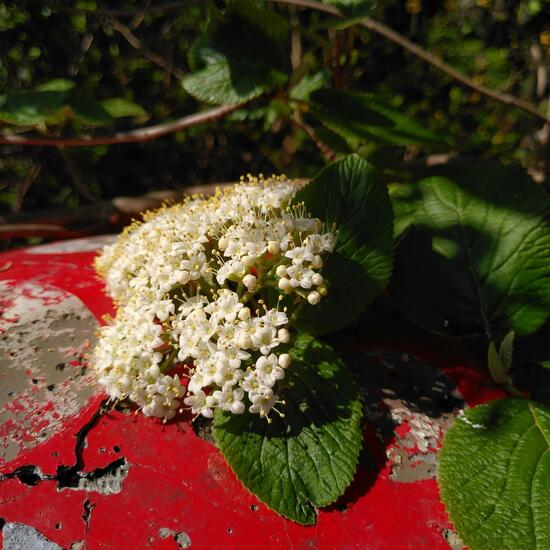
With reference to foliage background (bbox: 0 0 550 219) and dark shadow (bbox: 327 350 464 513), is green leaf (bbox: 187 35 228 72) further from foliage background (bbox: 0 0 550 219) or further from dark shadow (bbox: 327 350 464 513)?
foliage background (bbox: 0 0 550 219)

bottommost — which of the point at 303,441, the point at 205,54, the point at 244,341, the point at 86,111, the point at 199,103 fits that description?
the point at 199,103

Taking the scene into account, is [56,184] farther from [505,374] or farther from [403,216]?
[505,374]

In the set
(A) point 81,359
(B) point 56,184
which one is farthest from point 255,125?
(A) point 81,359

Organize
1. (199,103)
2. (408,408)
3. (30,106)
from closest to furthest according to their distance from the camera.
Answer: (408,408) < (30,106) < (199,103)

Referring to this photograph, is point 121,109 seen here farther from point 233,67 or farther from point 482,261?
point 482,261

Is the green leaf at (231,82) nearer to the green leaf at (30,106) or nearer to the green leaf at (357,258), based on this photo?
the green leaf at (30,106)

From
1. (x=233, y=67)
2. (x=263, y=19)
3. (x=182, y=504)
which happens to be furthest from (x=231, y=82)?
(x=182, y=504)

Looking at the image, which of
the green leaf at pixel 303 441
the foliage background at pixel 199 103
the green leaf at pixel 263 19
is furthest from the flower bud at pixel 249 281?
the foliage background at pixel 199 103
